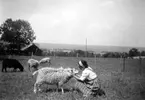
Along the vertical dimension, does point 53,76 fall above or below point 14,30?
below

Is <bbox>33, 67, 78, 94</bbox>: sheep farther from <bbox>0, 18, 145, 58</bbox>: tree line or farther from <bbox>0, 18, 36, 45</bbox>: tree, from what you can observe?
<bbox>0, 18, 36, 45</bbox>: tree

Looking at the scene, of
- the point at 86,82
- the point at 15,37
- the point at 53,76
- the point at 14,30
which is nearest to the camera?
the point at 86,82

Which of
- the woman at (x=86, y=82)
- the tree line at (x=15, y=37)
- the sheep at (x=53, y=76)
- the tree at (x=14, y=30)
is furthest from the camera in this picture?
the tree at (x=14, y=30)

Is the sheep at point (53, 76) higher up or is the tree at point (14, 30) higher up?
the tree at point (14, 30)

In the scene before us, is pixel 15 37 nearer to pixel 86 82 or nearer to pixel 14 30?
pixel 14 30

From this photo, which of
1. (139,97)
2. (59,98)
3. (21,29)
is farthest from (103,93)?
(21,29)

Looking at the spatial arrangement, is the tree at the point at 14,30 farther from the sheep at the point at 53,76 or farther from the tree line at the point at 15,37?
the sheep at the point at 53,76

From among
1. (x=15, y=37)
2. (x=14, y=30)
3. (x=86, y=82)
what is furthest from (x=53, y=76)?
(x=15, y=37)

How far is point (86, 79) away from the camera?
6465 millimetres

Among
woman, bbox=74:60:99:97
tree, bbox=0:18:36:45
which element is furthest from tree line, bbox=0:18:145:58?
woman, bbox=74:60:99:97

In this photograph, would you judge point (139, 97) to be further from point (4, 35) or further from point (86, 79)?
point (4, 35)

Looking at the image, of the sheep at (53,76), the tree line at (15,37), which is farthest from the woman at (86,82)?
the tree line at (15,37)

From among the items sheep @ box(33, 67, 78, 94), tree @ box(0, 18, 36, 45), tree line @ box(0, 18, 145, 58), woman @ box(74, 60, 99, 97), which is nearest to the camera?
woman @ box(74, 60, 99, 97)

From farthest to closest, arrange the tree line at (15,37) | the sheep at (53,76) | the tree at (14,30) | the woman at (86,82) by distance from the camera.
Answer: the tree at (14,30) → the tree line at (15,37) → the sheep at (53,76) → the woman at (86,82)
